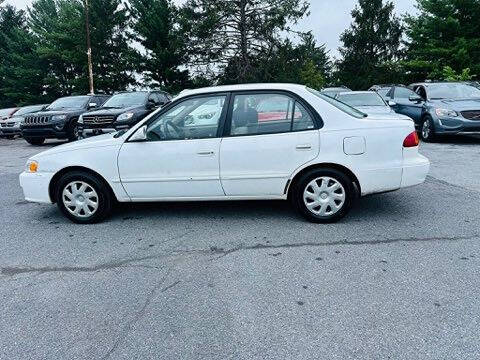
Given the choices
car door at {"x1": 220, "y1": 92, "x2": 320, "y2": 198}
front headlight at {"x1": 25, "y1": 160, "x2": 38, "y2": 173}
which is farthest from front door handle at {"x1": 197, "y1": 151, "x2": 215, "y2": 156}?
front headlight at {"x1": 25, "y1": 160, "x2": 38, "y2": 173}

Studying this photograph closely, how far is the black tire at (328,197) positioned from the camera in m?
4.45

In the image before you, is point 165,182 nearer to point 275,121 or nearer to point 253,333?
point 275,121

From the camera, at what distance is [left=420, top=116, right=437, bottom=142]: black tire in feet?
35.1

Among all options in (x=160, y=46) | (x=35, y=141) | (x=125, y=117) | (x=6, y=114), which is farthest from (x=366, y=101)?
(x=160, y=46)

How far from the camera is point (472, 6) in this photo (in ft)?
84.3

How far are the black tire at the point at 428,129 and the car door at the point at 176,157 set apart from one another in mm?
8185

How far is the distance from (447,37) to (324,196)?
2810cm

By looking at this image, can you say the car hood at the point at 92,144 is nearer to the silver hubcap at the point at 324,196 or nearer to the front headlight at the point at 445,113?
the silver hubcap at the point at 324,196

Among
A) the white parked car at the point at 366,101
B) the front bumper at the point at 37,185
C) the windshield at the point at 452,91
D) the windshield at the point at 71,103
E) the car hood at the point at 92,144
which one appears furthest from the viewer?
the windshield at the point at 71,103

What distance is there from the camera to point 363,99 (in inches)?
415

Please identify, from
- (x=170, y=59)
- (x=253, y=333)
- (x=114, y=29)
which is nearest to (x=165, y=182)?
(x=253, y=333)

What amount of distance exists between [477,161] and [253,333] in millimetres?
7425

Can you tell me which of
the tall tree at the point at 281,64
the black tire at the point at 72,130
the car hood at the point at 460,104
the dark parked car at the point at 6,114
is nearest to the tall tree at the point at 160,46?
the tall tree at the point at 281,64

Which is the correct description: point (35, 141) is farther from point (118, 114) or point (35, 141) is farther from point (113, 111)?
point (118, 114)
